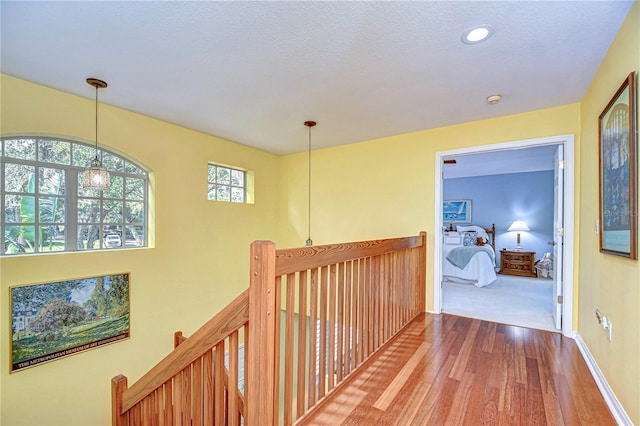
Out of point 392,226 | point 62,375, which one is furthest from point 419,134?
point 62,375

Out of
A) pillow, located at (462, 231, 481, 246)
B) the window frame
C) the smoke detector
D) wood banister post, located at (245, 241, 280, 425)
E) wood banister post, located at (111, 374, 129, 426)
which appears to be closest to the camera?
wood banister post, located at (245, 241, 280, 425)

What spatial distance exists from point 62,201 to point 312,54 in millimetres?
2657

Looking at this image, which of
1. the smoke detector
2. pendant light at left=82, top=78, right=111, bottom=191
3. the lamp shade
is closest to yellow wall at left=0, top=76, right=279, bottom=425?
pendant light at left=82, top=78, right=111, bottom=191

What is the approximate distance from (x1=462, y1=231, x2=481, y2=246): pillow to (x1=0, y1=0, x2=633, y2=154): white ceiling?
13.9 ft

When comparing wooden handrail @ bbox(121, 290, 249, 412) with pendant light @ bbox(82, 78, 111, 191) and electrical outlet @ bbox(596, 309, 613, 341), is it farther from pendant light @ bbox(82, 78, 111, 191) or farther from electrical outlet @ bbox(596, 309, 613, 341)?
electrical outlet @ bbox(596, 309, 613, 341)

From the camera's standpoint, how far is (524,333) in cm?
274

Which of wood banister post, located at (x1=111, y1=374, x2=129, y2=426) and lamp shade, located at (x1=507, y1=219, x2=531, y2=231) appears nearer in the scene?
wood banister post, located at (x1=111, y1=374, x2=129, y2=426)

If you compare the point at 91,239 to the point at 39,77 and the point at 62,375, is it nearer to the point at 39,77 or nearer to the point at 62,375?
the point at 62,375

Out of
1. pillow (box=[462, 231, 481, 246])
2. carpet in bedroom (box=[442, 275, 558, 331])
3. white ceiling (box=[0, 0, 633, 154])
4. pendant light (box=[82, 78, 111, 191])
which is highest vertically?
white ceiling (box=[0, 0, 633, 154])

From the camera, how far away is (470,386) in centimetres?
185

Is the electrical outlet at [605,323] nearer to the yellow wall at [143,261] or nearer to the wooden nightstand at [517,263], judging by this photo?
the yellow wall at [143,261]

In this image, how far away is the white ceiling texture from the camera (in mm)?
1541

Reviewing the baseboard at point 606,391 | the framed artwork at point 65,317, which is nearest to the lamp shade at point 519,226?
the baseboard at point 606,391

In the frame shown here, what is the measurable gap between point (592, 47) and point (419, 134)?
1776mm
